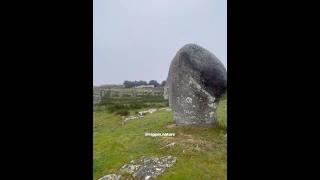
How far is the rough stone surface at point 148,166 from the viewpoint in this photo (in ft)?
17.4

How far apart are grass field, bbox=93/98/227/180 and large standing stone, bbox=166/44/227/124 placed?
24cm

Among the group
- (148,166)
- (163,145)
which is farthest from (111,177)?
(163,145)

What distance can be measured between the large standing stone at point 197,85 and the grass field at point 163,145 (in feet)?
0.77

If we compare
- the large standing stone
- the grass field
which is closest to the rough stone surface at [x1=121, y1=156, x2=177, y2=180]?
the grass field

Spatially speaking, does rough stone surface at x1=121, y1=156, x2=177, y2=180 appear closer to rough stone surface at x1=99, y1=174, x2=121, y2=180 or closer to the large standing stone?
rough stone surface at x1=99, y1=174, x2=121, y2=180

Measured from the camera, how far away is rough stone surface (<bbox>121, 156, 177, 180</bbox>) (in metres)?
5.29

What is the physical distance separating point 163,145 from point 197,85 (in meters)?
1.51
